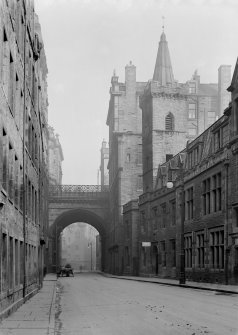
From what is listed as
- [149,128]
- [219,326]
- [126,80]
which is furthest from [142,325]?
[126,80]

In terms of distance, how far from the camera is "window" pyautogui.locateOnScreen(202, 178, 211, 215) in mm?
36062

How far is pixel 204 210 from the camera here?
3703 cm

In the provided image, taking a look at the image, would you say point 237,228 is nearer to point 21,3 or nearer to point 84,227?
point 21,3

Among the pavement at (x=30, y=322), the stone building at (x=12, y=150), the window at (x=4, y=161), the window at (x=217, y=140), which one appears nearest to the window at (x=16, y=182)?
the stone building at (x=12, y=150)

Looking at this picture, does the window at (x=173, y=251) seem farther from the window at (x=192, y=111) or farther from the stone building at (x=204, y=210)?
the window at (x=192, y=111)

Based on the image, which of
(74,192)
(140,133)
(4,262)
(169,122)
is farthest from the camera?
(140,133)

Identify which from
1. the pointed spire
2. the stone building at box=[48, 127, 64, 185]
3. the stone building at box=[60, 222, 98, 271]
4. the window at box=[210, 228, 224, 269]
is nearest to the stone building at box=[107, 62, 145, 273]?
the pointed spire

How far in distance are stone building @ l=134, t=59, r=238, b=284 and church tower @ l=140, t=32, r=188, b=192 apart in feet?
38.0

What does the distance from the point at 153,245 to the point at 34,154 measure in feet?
84.2

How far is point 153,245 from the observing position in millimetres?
51312

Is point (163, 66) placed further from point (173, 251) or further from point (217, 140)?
point (217, 140)

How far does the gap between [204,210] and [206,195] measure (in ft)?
3.30

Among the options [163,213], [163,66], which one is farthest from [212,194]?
[163,66]

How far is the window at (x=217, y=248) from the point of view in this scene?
33281 millimetres
